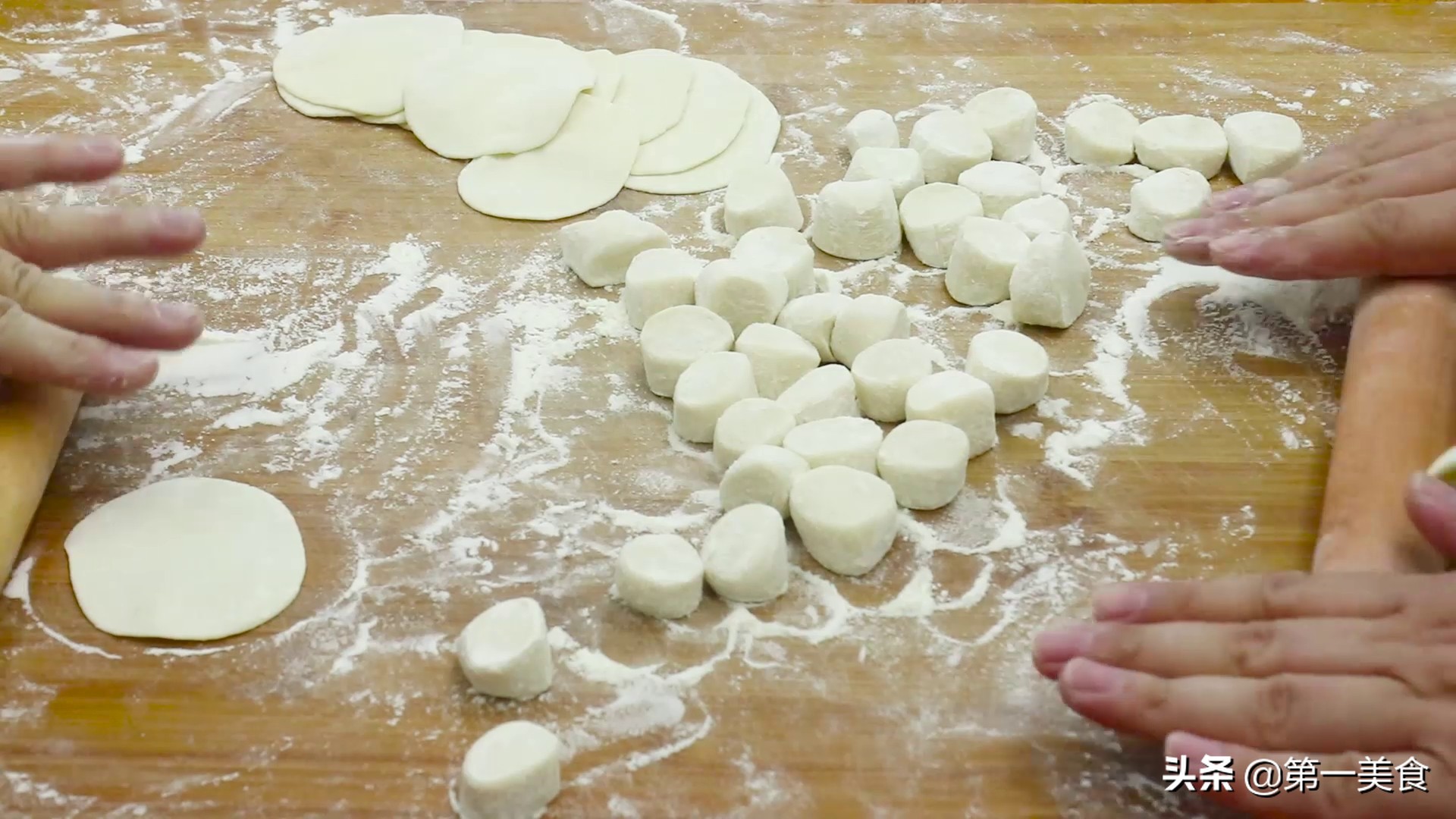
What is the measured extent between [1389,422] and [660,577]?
2.55 feet

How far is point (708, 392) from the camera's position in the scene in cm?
136

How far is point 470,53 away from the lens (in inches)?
76.0

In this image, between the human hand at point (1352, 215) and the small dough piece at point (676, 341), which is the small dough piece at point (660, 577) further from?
the human hand at point (1352, 215)

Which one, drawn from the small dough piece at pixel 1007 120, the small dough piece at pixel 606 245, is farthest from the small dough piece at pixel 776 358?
the small dough piece at pixel 1007 120

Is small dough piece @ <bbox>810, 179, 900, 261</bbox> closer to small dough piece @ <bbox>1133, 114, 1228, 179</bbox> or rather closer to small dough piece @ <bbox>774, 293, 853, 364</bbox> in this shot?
small dough piece @ <bbox>774, 293, 853, 364</bbox>

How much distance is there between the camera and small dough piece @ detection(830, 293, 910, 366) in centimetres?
145

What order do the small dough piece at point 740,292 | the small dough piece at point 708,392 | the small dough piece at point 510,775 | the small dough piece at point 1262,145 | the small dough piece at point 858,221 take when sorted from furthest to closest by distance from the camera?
the small dough piece at point 1262,145 < the small dough piece at point 858,221 < the small dough piece at point 740,292 < the small dough piece at point 708,392 < the small dough piece at point 510,775

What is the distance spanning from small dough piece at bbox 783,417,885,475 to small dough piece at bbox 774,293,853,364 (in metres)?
0.18

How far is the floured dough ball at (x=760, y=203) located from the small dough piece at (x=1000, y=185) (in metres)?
0.26

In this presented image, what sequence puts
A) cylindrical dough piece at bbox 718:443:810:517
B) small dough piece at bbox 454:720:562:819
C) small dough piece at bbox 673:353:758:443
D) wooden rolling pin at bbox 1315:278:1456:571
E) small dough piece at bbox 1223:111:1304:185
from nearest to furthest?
small dough piece at bbox 454:720:562:819, wooden rolling pin at bbox 1315:278:1456:571, cylindrical dough piece at bbox 718:443:810:517, small dough piece at bbox 673:353:758:443, small dough piece at bbox 1223:111:1304:185

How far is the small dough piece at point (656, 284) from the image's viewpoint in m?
1.52

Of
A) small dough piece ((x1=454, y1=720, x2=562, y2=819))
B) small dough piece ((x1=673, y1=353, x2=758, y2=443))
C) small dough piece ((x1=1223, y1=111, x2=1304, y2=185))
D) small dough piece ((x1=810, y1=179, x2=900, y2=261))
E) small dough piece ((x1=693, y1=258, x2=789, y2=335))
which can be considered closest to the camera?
small dough piece ((x1=454, y1=720, x2=562, y2=819))

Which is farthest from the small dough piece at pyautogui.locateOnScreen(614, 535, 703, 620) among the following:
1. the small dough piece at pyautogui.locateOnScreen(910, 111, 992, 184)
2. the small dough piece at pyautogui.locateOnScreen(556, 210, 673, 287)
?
the small dough piece at pyautogui.locateOnScreen(910, 111, 992, 184)

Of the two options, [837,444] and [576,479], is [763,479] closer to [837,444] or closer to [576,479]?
[837,444]
